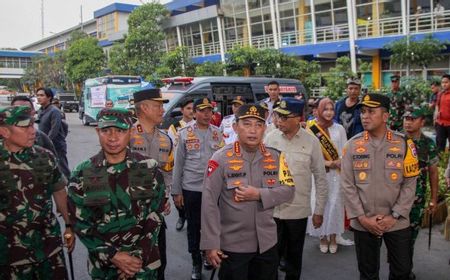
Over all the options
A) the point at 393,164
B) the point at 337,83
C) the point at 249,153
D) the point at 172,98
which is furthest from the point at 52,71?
the point at 393,164

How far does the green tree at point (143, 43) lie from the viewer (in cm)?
2912

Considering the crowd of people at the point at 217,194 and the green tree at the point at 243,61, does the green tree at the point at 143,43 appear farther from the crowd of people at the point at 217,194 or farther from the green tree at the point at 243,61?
the crowd of people at the point at 217,194

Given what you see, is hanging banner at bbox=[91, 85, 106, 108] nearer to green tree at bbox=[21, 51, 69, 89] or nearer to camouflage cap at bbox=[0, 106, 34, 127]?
camouflage cap at bbox=[0, 106, 34, 127]

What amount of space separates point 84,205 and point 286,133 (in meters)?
1.97

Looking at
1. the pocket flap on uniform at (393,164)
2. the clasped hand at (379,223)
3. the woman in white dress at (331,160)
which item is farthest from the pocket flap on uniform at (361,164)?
the woman in white dress at (331,160)

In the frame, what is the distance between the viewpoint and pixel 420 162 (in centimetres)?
368

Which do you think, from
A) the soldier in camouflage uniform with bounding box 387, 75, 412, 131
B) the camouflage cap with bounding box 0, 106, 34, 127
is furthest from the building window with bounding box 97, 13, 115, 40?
the camouflage cap with bounding box 0, 106, 34, 127

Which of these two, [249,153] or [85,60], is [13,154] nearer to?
[249,153]

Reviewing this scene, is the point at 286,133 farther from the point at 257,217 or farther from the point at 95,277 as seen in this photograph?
the point at 95,277

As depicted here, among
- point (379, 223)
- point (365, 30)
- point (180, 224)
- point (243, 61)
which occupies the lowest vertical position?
point (180, 224)

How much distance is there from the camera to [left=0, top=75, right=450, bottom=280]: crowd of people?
2455mm

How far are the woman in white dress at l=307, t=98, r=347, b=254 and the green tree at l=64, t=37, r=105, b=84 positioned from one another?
1365 inches

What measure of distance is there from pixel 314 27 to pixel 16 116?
80.3 ft

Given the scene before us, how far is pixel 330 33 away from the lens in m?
24.8
